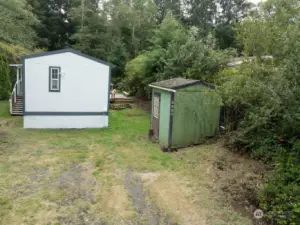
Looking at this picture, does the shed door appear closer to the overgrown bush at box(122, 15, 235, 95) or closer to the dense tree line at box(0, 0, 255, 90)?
the overgrown bush at box(122, 15, 235, 95)

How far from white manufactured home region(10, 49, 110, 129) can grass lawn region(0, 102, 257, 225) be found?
1507 mm

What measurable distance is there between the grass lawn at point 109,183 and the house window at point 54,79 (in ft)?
7.06

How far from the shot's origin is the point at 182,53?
1225 centimetres

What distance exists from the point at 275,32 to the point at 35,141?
25.2 ft

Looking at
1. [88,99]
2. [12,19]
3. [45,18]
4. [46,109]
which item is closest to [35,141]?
[46,109]

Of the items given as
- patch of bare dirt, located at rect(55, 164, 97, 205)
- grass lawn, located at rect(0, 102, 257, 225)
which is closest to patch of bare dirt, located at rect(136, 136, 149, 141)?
grass lawn, located at rect(0, 102, 257, 225)

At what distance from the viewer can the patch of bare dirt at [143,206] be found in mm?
3877

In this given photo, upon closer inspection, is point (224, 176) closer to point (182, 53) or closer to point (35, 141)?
point (35, 141)

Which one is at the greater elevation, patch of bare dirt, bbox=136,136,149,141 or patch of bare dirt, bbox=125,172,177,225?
patch of bare dirt, bbox=136,136,149,141

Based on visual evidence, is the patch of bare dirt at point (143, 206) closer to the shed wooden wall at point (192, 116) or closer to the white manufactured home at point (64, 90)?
the shed wooden wall at point (192, 116)

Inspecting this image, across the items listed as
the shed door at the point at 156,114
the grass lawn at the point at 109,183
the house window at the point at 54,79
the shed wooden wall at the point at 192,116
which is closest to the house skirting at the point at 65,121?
the house window at the point at 54,79

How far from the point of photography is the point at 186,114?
303 inches

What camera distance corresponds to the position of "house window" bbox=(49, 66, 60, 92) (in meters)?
9.95

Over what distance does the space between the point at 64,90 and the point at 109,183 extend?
608 cm
